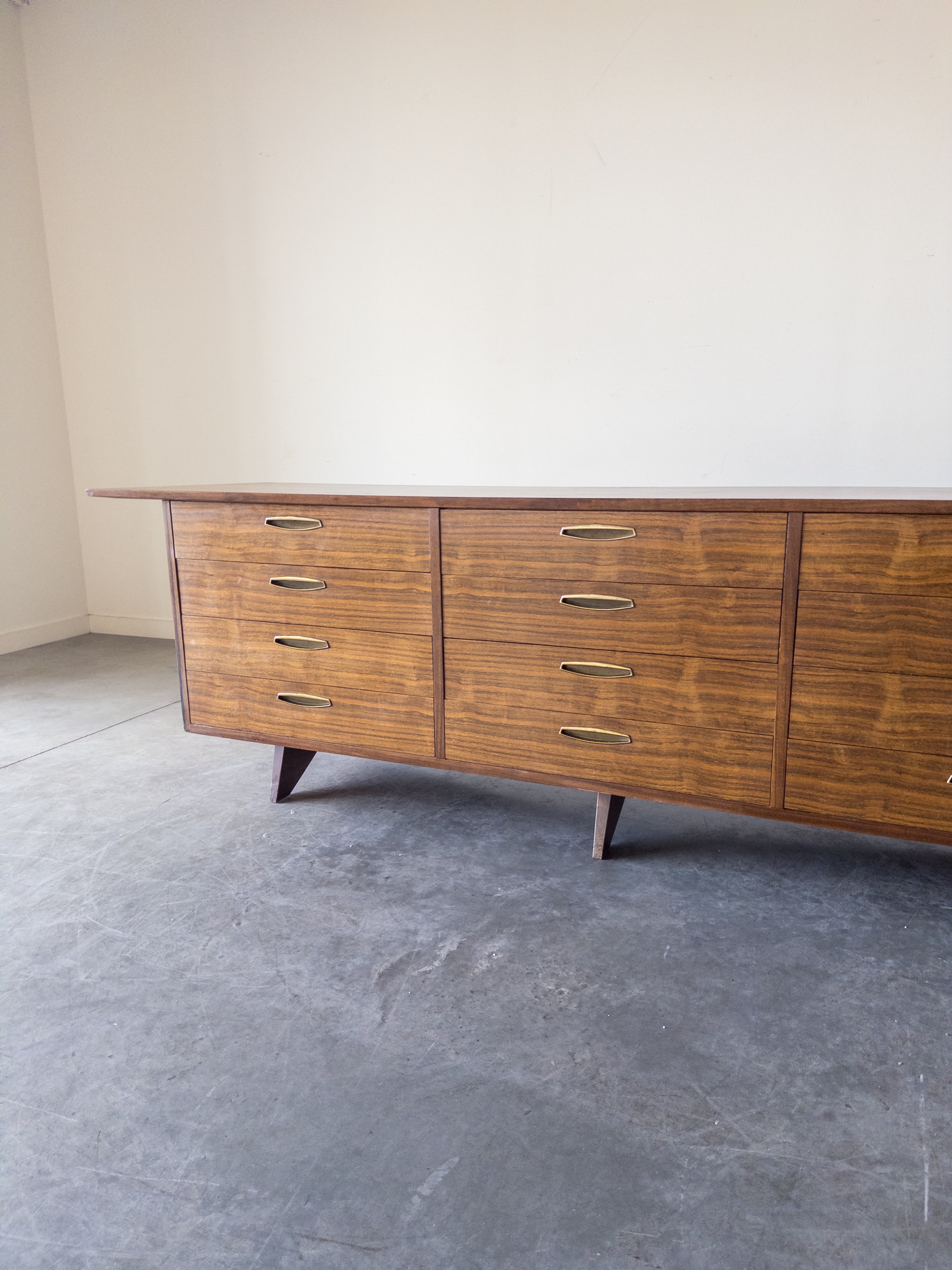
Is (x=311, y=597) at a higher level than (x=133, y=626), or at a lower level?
higher

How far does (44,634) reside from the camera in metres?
3.63

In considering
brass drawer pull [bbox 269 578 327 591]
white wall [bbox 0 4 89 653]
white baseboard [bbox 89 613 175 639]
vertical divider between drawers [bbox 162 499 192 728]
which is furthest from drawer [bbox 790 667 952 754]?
white wall [bbox 0 4 89 653]

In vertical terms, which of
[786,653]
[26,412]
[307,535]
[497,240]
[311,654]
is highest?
[497,240]

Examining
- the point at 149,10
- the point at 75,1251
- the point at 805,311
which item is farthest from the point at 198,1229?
the point at 149,10

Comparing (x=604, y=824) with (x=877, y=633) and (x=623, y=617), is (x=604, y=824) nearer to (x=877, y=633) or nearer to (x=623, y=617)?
(x=623, y=617)

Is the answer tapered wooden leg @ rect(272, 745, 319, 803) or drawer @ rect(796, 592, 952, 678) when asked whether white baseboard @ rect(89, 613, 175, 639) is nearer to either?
tapered wooden leg @ rect(272, 745, 319, 803)

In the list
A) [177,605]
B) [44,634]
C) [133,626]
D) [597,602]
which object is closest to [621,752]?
[597,602]

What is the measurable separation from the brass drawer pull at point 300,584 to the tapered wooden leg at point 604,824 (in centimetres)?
72

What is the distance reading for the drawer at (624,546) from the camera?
56.0 inches

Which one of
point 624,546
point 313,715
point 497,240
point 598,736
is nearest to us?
point 624,546

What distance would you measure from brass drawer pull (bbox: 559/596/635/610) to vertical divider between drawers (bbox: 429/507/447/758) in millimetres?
247

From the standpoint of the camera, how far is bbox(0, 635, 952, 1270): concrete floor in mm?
903

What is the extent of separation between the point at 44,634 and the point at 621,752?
2951 millimetres

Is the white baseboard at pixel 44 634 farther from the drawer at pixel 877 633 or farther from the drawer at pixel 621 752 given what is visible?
the drawer at pixel 877 633
